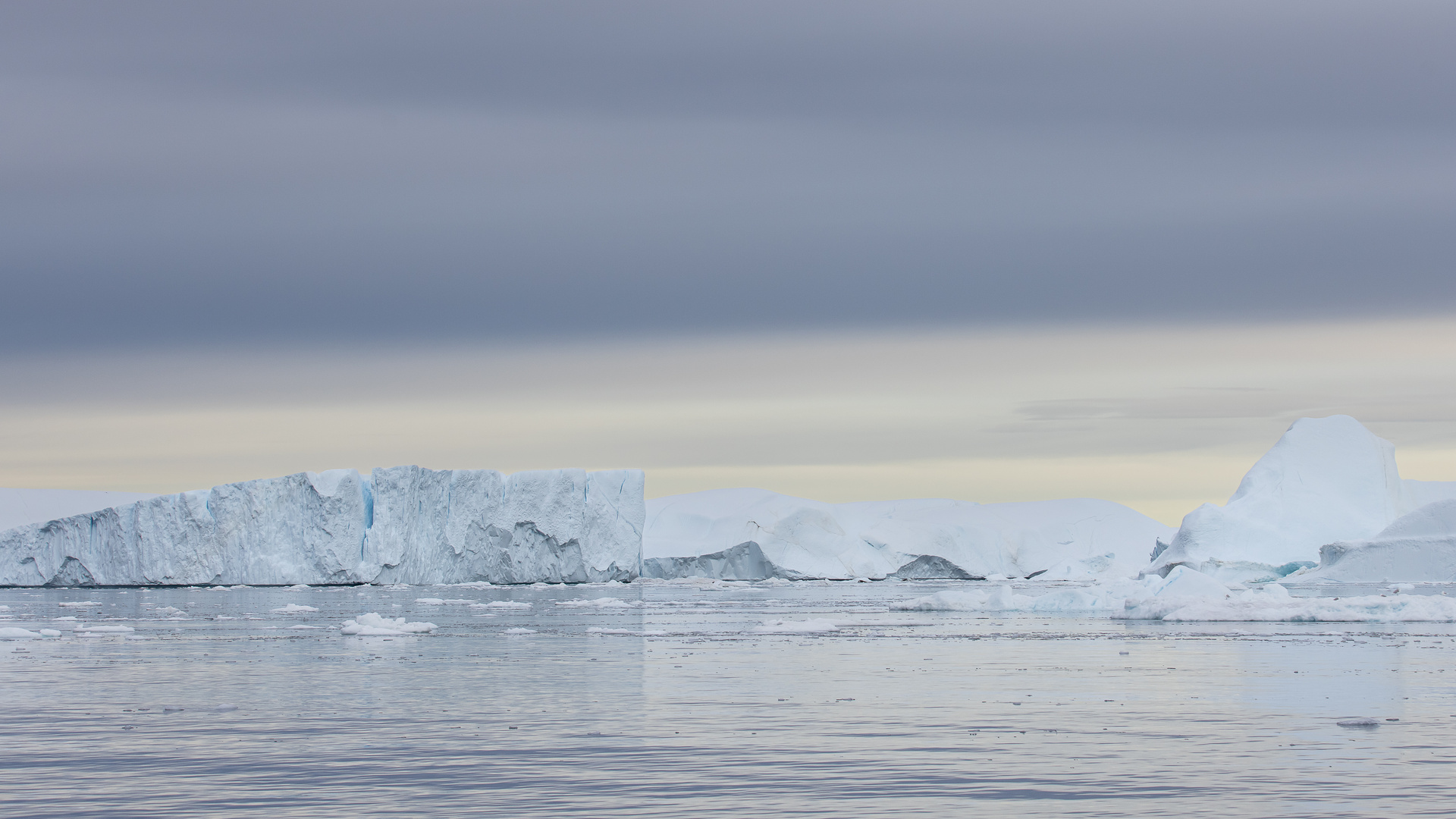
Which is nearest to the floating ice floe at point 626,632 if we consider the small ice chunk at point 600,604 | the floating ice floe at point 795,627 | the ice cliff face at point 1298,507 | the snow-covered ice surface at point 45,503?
the floating ice floe at point 795,627

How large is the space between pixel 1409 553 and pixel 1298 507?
9.30 metres

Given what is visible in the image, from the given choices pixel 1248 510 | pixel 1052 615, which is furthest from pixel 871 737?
pixel 1248 510

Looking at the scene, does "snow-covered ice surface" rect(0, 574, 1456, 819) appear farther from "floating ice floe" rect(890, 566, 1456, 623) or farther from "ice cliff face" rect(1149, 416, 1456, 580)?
"ice cliff face" rect(1149, 416, 1456, 580)

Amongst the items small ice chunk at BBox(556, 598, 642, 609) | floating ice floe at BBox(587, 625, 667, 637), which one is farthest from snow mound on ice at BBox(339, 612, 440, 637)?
small ice chunk at BBox(556, 598, 642, 609)

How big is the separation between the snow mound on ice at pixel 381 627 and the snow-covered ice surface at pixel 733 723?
0.31m

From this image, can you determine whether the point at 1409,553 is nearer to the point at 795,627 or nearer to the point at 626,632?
the point at 795,627

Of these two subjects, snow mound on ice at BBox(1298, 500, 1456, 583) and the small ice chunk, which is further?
snow mound on ice at BBox(1298, 500, 1456, 583)

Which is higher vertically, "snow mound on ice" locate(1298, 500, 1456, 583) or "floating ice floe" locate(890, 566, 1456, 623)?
"snow mound on ice" locate(1298, 500, 1456, 583)

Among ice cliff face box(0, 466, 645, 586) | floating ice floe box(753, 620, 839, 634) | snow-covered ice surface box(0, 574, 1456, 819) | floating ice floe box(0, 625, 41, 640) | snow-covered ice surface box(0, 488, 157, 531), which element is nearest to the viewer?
snow-covered ice surface box(0, 574, 1456, 819)

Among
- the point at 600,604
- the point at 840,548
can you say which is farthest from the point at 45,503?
the point at 600,604

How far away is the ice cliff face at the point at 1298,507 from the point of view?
147ft

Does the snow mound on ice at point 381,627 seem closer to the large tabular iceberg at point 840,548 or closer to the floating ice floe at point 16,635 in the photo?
the floating ice floe at point 16,635

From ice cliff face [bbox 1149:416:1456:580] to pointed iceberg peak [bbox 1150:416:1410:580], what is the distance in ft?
0.08

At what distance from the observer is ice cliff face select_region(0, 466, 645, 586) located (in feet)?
167
